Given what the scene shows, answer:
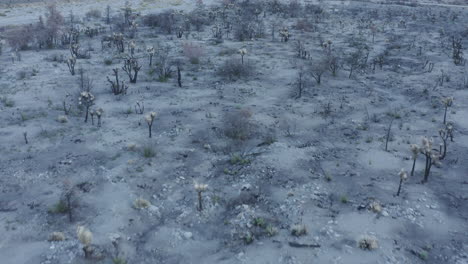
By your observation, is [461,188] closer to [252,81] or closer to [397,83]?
[397,83]

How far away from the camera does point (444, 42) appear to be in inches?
1314

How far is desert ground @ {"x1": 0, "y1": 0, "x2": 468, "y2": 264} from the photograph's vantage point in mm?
11062

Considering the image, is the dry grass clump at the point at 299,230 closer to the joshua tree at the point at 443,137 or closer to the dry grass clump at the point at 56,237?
the dry grass clump at the point at 56,237

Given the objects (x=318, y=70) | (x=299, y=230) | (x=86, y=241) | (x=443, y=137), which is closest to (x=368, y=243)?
(x=299, y=230)

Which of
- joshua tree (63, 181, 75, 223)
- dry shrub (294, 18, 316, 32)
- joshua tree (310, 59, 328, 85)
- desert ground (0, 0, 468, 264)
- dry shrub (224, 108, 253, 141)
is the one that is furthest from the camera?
dry shrub (294, 18, 316, 32)

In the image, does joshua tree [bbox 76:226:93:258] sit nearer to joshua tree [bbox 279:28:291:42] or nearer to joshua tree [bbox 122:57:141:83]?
joshua tree [bbox 122:57:141:83]

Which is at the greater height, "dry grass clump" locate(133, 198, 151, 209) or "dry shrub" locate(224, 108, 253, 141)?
"dry shrub" locate(224, 108, 253, 141)

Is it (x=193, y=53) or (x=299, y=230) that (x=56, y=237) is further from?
Result: (x=193, y=53)

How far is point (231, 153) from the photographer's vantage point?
15.9 metres

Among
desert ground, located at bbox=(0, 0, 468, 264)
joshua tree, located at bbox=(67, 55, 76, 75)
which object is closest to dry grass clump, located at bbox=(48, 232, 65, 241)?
desert ground, located at bbox=(0, 0, 468, 264)

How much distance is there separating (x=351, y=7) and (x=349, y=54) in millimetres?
27341

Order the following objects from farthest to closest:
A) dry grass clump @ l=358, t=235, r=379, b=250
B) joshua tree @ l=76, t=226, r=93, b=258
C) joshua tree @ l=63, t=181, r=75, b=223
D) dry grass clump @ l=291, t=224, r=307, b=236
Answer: joshua tree @ l=63, t=181, r=75, b=223 < dry grass clump @ l=291, t=224, r=307, b=236 < dry grass clump @ l=358, t=235, r=379, b=250 < joshua tree @ l=76, t=226, r=93, b=258

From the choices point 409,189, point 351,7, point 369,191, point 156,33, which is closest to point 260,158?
point 369,191

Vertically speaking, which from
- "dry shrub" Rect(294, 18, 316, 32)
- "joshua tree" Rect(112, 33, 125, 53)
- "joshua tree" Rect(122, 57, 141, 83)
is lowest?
"joshua tree" Rect(122, 57, 141, 83)
